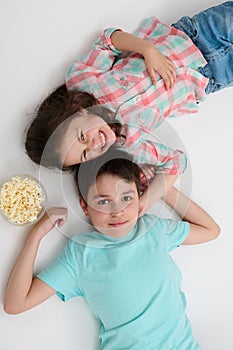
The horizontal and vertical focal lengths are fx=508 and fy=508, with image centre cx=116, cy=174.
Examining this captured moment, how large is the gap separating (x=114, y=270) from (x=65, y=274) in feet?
0.38

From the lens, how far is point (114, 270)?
47.0 inches

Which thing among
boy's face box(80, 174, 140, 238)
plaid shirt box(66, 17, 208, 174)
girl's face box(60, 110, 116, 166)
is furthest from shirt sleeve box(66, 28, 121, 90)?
boy's face box(80, 174, 140, 238)

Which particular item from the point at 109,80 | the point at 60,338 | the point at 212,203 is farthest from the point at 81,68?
Result: the point at 60,338

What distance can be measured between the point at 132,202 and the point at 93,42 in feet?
1.41

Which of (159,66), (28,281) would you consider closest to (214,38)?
(159,66)

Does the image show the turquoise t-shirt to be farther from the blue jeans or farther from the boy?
the blue jeans

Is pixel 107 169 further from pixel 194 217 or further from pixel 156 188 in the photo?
pixel 194 217

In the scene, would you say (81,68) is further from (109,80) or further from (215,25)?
(215,25)

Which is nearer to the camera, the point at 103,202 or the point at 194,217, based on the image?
the point at 103,202

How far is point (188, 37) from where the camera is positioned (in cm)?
127

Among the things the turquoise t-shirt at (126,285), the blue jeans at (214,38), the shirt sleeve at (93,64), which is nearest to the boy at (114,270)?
the turquoise t-shirt at (126,285)

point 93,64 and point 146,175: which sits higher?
point 93,64

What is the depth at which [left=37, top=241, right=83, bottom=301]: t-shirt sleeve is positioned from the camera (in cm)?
120

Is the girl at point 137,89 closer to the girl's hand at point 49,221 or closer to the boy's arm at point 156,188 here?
the boy's arm at point 156,188
